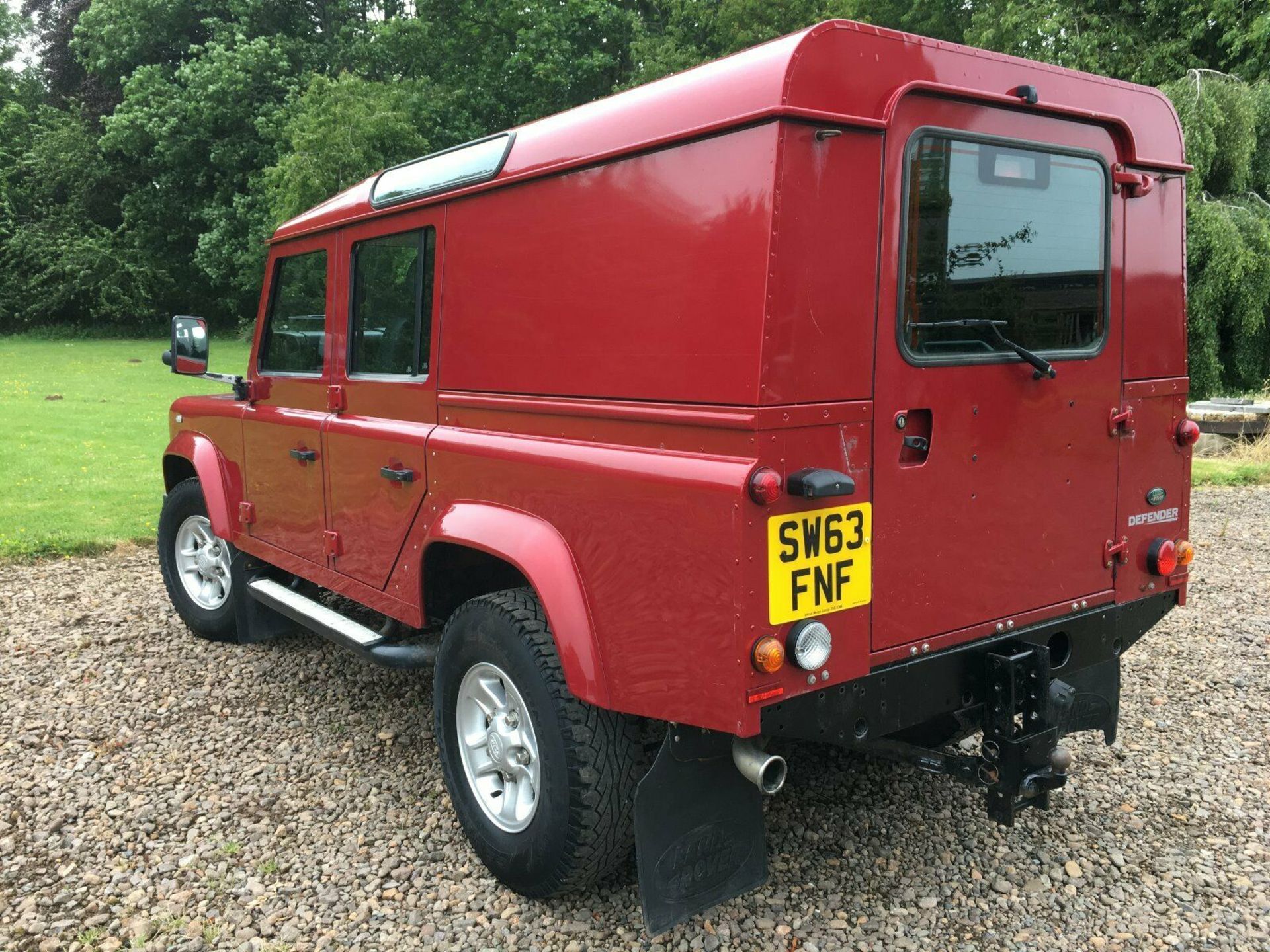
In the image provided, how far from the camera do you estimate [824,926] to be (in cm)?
294

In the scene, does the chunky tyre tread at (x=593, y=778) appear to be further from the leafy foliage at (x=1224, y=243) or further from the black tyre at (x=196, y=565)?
the leafy foliage at (x=1224, y=243)

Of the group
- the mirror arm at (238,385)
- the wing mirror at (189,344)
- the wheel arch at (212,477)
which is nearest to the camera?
the wing mirror at (189,344)

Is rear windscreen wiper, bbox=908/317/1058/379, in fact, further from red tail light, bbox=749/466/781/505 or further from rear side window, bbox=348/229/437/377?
rear side window, bbox=348/229/437/377

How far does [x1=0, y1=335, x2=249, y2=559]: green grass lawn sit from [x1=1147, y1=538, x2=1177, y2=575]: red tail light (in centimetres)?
746

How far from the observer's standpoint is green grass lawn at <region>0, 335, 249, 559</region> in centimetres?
822

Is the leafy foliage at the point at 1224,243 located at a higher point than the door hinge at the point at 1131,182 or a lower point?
higher

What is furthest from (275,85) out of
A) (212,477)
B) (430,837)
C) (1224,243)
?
Answer: (430,837)

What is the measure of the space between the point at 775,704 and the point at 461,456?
140 cm

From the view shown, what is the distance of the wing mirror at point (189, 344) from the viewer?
15.1 feet

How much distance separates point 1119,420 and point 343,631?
2.96 meters

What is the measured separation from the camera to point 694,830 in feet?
8.77

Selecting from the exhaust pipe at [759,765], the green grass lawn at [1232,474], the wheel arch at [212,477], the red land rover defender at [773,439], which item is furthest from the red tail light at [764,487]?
the green grass lawn at [1232,474]

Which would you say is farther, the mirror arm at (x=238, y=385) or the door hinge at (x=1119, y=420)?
the mirror arm at (x=238, y=385)

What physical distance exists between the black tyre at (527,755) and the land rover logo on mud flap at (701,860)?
19 cm
